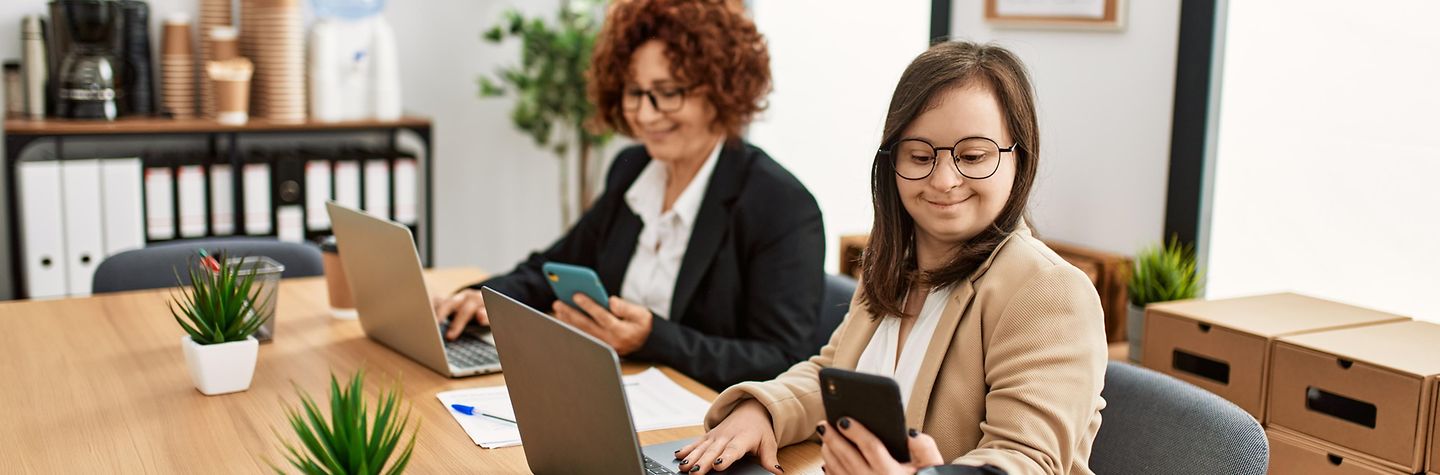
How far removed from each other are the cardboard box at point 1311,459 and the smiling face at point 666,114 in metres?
1.07

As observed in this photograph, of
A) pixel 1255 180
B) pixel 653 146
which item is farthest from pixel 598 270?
pixel 1255 180

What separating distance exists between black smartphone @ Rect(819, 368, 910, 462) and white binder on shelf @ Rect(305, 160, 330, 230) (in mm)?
2960

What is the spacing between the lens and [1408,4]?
7.09ft

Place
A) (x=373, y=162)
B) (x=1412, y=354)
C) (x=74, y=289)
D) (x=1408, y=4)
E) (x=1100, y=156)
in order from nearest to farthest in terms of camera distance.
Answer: (x=1412, y=354)
(x=1408, y=4)
(x=1100, y=156)
(x=74, y=289)
(x=373, y=162)

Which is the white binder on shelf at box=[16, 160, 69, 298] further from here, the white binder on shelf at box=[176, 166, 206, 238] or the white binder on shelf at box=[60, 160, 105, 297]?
the white binder on shelf at box=[176, 166, 206, 238]

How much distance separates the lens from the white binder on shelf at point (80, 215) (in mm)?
3469

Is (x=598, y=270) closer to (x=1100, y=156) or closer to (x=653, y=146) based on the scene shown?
(x=653, y=146)

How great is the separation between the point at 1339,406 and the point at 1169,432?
56cm

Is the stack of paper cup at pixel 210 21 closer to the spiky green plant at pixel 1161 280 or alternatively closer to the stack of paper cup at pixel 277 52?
the stack of paper cup at pixel 277 52

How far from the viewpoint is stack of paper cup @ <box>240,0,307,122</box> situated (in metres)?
3.80

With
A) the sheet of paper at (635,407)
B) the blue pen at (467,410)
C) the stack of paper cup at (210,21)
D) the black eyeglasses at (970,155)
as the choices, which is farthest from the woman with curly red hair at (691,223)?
the stack of paper cup at (210,21)

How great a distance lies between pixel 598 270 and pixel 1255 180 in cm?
129

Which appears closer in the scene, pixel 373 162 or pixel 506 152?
pixel 373 162

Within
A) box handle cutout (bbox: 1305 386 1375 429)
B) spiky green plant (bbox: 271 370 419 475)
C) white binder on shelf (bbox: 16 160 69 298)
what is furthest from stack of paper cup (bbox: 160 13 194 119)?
box handle cutout (bbox: 1305 386 1375 429)
